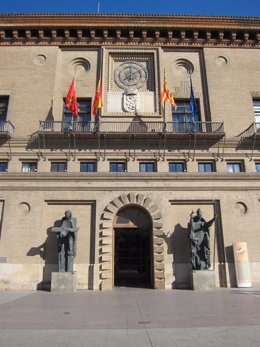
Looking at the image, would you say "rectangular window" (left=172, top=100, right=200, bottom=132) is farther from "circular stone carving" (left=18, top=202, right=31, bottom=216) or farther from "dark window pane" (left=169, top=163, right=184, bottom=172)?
"circular stone carving" (left=18, top=202, right=31, bottom=216)

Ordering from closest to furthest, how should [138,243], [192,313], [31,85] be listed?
[192,313] → [138,243] → [31,85]

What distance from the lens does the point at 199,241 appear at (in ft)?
54.6

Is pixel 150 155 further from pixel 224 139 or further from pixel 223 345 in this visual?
pixel 223 345

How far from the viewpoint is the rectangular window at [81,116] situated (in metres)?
22.5

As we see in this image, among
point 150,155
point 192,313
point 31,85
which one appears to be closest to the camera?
point 192,313

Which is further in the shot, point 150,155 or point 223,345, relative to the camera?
point 150,155

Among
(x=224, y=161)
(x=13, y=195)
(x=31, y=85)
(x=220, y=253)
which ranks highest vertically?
(x=31, y=85)

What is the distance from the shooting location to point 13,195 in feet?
60.3

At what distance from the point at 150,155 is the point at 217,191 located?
523 cm

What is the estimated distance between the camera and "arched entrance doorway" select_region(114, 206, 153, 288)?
59.7 feet

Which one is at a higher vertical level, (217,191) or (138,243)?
(217,191)

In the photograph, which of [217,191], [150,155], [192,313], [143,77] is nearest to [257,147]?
[217,191]

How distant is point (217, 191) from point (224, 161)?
3.56 m

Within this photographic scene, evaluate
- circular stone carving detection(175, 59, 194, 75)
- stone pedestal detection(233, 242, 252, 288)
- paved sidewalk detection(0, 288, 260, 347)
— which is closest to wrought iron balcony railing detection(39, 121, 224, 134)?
circular stone carving detection(175, 59, 194, 75)
